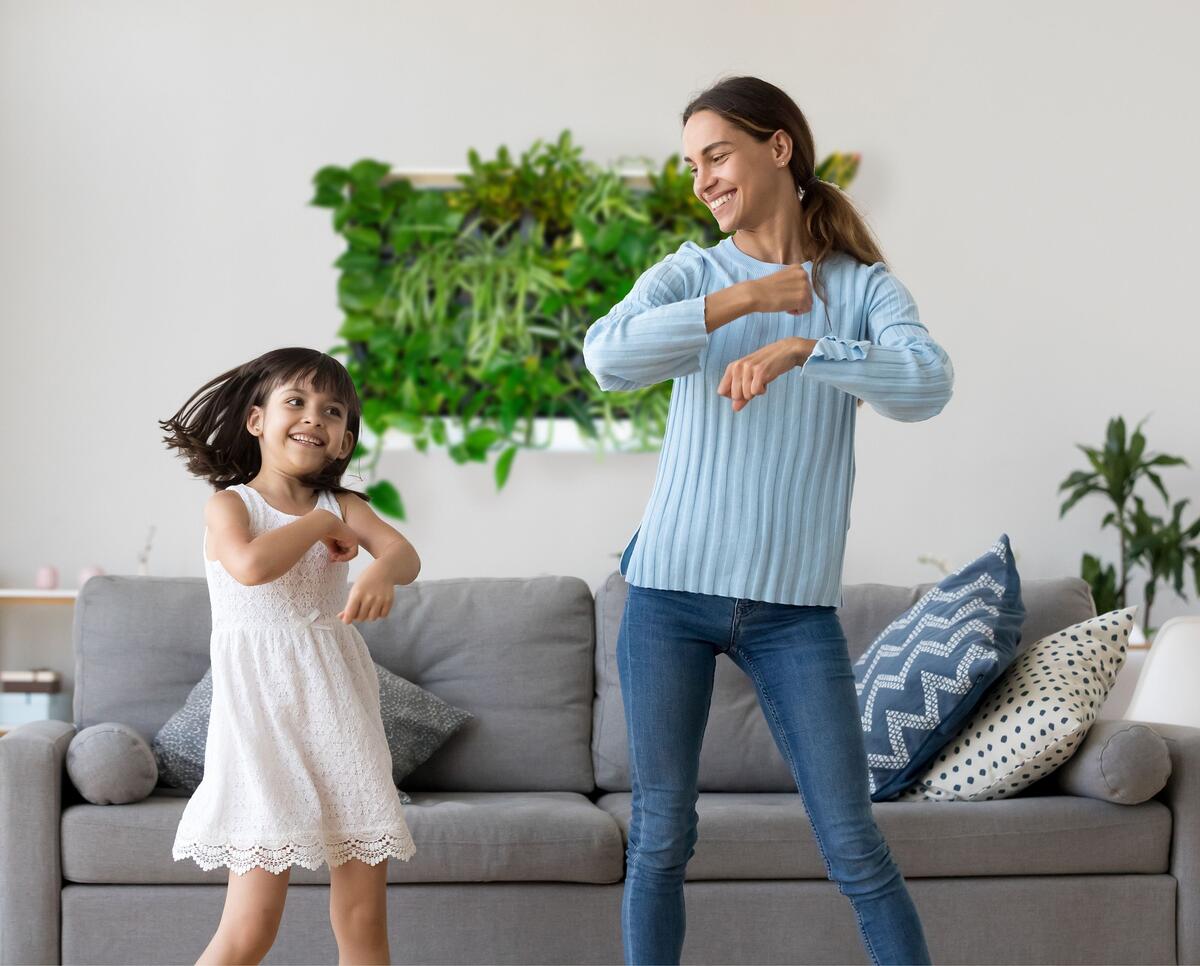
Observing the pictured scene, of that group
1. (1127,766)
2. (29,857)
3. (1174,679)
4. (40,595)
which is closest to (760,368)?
(1127,766)

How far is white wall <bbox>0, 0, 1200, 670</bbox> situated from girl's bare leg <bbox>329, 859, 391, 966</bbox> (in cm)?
229

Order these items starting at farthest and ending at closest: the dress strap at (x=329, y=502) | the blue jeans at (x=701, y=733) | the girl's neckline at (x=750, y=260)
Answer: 1. the dress strap at (x=329, y=502)
2. the girl's neckline at (x=750, y=260)
3. the blue jeans at (x=701, y=733)

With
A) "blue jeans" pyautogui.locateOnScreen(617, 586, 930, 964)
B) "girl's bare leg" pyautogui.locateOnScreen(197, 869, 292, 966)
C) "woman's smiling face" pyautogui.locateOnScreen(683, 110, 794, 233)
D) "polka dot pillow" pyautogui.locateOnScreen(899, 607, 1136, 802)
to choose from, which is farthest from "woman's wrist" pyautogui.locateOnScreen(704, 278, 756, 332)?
"polka dot pillow" pyautogui.locateOnScreen(899, 607, 1136, 802)

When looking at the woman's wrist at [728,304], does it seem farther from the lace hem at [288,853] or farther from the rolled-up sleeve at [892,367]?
the lace hem at [288,853]

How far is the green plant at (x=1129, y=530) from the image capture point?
3748 mm

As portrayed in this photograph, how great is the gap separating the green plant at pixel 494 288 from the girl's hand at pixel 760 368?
2.44 m

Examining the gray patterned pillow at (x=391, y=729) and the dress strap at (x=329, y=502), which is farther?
the gray patterned pillow at (x=391, y=729)

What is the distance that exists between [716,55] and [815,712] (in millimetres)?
2995

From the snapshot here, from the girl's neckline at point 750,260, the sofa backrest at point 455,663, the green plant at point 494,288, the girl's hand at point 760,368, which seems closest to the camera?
the girl's hand at point 760,368

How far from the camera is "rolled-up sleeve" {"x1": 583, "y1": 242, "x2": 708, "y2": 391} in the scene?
4.95 feet

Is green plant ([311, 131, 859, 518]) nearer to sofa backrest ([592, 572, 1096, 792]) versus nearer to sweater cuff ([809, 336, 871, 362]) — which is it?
sofa backrest ([592, 572, 1096, 792])

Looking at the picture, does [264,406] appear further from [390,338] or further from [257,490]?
[390,338]

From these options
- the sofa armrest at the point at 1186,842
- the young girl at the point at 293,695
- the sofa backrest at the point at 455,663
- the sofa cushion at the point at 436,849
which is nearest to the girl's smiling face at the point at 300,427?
the young girl at the point at 293,695

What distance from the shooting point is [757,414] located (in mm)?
1609
